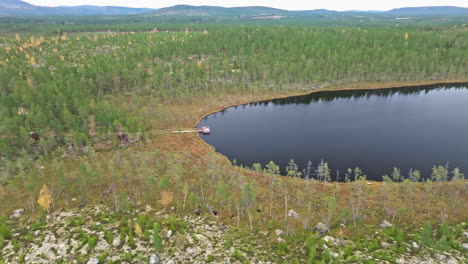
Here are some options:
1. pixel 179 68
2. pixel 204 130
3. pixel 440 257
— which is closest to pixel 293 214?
pixel 440 257

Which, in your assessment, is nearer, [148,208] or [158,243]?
[158,243]

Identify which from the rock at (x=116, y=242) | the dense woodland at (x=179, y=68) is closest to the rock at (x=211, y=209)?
the rock at (x=116, y=242)

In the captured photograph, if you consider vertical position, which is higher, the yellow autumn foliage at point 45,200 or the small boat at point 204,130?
the small boat at point 204,130

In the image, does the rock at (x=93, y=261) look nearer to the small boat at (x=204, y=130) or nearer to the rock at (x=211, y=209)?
the rock at (x=211, y=209)

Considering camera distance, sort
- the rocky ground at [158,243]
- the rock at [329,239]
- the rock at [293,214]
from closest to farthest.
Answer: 1. the rocky ground at [158,243]
2. the rock at [329,239]
3. the rock at [293,214]

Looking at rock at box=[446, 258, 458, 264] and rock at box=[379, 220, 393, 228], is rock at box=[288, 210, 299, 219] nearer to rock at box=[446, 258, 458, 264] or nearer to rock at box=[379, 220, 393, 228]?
rock at box=[379, 220, 393, 228]

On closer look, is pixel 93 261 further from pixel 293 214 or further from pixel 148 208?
pixel 293 214
